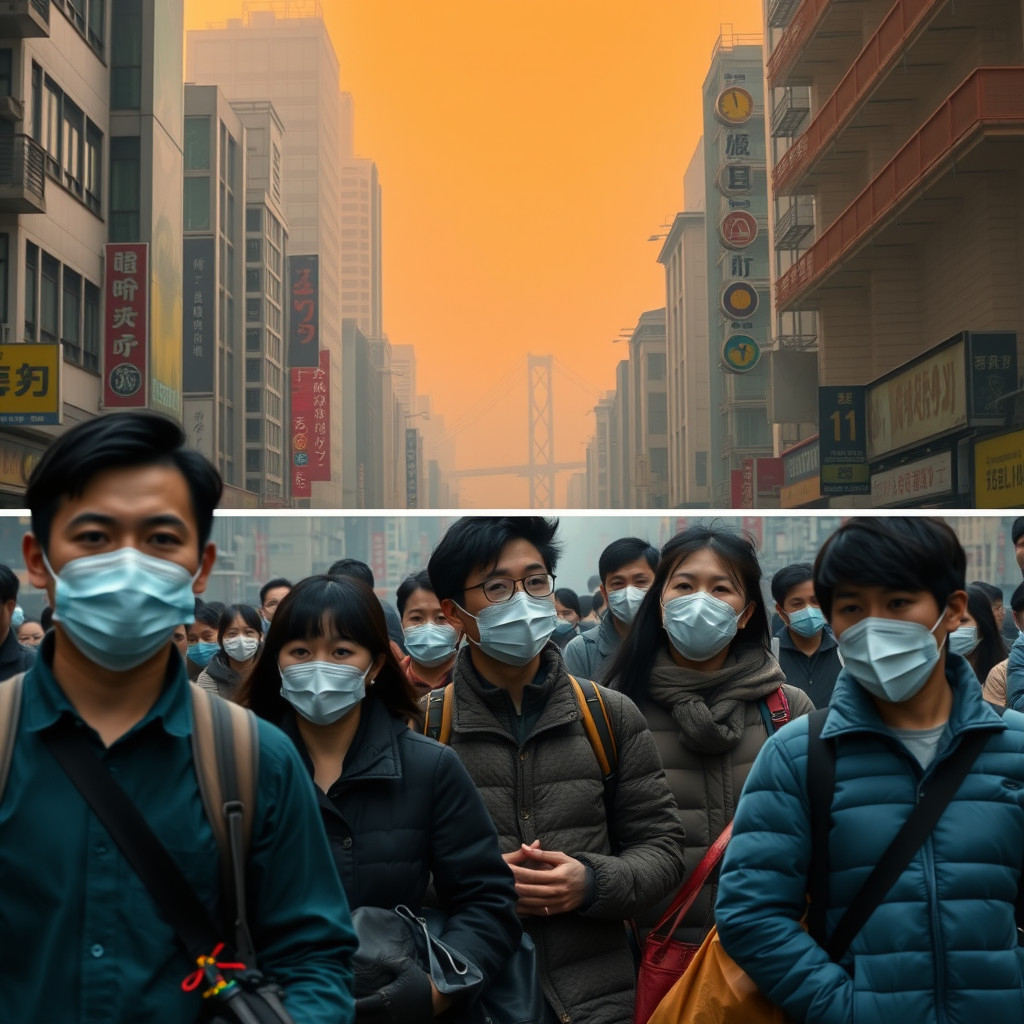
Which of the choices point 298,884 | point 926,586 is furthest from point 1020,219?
point 298,884

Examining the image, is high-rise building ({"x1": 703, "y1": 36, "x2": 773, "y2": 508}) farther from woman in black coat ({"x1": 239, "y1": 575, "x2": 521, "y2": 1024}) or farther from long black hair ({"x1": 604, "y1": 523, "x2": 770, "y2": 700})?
woman in black coat ({"x1": 239, "y1": 575, "x2": 521, "y2": 1024})

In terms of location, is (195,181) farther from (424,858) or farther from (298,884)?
(298,884)

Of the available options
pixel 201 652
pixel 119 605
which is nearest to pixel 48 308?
pixel 201 652

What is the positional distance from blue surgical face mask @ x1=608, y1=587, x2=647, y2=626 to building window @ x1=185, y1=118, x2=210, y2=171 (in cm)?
610

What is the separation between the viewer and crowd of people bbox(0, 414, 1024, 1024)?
169cm

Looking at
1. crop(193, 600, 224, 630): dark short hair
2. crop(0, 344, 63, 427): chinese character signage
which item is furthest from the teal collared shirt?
crop(0, 344, 63, 427): chinese character signage

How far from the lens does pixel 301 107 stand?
10.3m

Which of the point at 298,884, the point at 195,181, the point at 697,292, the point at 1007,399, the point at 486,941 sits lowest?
the point at 486,941

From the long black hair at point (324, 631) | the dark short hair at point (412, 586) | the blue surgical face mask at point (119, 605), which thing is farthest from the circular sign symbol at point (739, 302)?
the blue surgical face mask at point (119, 605)

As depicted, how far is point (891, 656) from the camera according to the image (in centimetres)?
236

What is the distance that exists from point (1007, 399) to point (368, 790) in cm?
809

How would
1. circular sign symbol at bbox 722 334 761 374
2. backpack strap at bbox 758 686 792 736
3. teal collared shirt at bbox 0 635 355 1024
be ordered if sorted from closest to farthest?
1. teal collared shirt at bbox 0 635 355 1024
2. backpack strap at bbox 758 686 792 736
3. circular sign symbol at bbox 722 334 761 374

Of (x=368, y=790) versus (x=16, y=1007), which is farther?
(x=368, y=790)

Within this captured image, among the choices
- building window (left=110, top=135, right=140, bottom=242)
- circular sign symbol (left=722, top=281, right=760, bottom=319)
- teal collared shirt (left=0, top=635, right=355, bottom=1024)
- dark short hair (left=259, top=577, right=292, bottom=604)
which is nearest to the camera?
teal collared shirt (left=0, top=635, right=355, bottom=1024)
